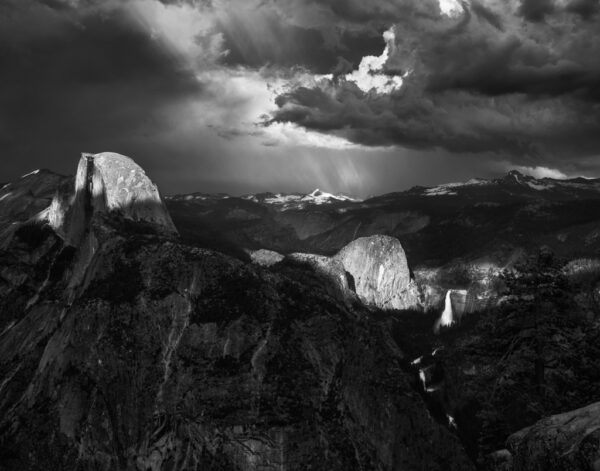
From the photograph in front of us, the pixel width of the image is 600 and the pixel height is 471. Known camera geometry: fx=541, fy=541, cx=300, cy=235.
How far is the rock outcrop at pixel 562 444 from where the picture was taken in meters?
16.6

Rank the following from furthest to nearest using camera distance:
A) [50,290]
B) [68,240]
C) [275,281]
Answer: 1. [68,240]
2. [50,290]
3. [275,281]

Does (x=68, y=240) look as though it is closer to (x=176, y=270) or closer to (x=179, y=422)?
(x=176, y=270)

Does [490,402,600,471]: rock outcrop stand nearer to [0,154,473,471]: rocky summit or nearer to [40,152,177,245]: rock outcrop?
[0,154,473,471]: rocky summit

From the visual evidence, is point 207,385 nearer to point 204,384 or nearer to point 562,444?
point 204,384

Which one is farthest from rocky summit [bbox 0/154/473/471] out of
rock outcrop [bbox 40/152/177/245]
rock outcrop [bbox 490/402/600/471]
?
rock outcrop [bbox 490/402/600/471]

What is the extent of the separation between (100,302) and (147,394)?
16.9m

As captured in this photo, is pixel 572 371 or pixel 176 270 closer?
pixel 572 371

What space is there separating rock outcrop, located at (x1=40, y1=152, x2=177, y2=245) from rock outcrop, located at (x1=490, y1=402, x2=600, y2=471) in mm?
103371

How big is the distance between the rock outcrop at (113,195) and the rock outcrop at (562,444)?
339ft

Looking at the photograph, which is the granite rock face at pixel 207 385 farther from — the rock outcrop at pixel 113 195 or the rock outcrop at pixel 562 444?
the rock outcrop at pixel 562 444

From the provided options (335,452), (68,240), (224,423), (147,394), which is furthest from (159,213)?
(335,452)

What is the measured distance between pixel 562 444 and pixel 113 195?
396ft

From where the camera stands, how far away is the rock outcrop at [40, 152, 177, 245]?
124606 millimetres

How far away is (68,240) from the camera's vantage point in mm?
140250
